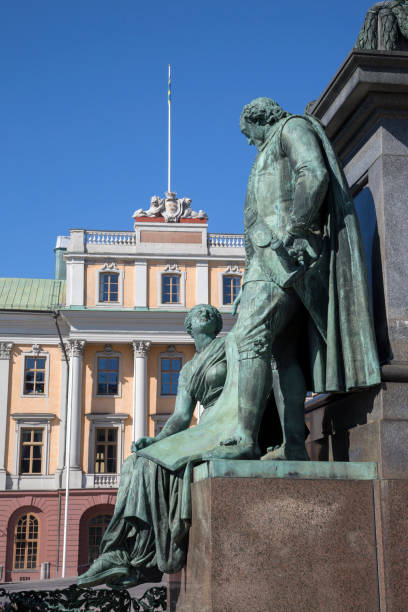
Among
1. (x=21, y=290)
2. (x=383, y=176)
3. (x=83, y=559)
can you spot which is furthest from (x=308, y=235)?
(x=21, y=290)

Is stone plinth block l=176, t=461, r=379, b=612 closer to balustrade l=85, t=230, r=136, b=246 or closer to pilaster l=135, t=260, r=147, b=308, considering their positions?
pilaster l=135, t=260, r=147, b=308

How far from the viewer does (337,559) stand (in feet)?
11.3

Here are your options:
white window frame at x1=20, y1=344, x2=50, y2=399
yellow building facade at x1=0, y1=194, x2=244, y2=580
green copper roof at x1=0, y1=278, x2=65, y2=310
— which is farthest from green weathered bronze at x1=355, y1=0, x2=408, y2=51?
green copper roof at x1=0, y1=278, x2=65, y2=310

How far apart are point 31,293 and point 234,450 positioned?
4071cm

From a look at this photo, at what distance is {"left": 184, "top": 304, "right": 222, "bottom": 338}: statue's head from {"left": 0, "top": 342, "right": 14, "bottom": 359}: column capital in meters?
36.2

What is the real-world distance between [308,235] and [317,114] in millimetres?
1224

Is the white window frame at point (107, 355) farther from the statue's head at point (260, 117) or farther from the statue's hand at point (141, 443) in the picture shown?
the statue's head at point (260, 117)

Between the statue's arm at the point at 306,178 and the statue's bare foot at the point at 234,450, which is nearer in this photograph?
the statue's bare foot at the point at 234,450

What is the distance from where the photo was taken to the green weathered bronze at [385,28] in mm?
4375

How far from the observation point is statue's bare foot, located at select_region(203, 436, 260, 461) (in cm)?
363

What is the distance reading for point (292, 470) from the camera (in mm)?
3578

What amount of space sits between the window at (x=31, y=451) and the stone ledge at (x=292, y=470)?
3720cm

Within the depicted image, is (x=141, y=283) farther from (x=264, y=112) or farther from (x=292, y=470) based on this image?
(x=292, y=470)

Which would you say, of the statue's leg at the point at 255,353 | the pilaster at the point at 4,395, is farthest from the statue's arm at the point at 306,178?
the pilaster at the point at 4,395
